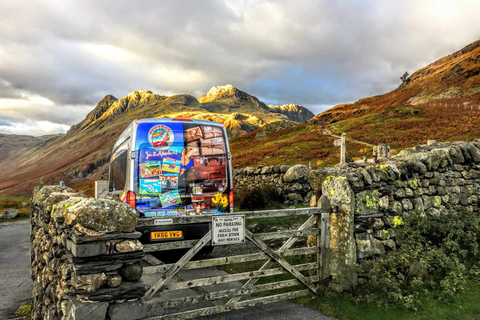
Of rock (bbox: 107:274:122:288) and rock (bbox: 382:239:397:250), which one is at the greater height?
rock (bbox: 107:274:122:288)

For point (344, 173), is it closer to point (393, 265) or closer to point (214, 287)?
point (393, 265)

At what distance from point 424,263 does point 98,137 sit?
12084 cm

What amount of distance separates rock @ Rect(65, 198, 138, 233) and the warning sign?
4.41 ft

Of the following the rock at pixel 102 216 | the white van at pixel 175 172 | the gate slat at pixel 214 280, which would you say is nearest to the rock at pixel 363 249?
the gate slat at pixel 214 280

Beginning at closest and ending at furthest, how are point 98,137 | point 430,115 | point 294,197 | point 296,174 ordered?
point 294,197
point 296,174
point 430,115
point 98,137

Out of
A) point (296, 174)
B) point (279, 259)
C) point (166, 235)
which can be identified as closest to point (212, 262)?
point (279, 259)

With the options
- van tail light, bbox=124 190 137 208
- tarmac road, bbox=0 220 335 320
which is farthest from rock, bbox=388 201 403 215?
van tail light, bbox=124 190 137 208

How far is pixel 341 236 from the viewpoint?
5.09m

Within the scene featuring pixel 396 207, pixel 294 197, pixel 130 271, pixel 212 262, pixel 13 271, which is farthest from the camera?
pixel 294 197

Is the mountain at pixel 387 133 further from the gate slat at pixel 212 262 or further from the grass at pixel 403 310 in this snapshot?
the gate slat at pixel 212 262

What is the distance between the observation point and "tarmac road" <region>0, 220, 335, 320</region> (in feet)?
14.7

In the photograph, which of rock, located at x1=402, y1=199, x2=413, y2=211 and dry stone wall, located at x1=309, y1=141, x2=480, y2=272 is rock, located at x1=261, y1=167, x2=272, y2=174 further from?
rock, located at x1=402, y1=199, x2=413, y2=211

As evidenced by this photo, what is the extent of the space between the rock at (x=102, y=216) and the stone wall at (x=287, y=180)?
420 inches

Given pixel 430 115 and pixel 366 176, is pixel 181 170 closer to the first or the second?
pixel 366 176
